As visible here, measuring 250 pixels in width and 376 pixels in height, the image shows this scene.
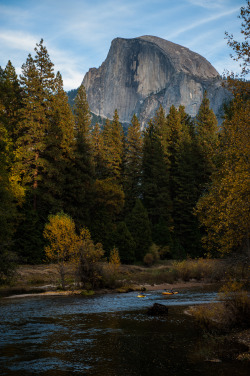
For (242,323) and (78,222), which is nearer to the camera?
(242,323)

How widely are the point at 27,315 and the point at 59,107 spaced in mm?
37515

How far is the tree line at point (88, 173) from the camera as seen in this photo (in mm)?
46531

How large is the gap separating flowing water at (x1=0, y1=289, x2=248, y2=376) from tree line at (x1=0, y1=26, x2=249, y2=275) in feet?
16.6

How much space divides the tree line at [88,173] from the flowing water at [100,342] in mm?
5058

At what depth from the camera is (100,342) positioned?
1647 centimetres

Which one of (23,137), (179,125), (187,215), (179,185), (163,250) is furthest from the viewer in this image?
(179,125)

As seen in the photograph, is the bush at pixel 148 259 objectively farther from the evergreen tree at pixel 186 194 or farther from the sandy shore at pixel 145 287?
the sandy shore at pixel 145 287

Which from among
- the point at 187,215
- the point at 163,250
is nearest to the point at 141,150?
the point at 187,215

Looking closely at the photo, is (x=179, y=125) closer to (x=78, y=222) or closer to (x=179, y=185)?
(x=179, y=185)

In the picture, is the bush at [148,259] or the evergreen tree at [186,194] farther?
the evergreen tree at [186,194]

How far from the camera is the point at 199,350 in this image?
14.8 m

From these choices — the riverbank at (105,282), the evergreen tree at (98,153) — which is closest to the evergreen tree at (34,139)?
the riverbank at (105,282)

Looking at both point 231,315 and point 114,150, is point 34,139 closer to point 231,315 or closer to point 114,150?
point 114,150

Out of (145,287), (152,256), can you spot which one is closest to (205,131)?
(152,256)
